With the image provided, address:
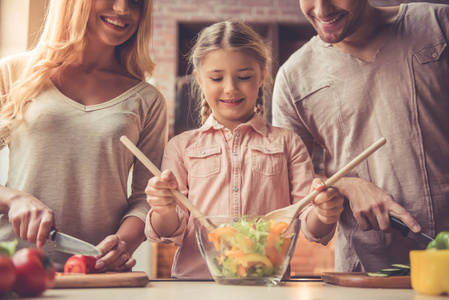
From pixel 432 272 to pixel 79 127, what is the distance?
1047 millimetres

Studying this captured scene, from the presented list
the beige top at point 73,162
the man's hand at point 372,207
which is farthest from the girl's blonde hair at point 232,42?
the man's hand at point 372,207

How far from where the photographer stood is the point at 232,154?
5.24 feet

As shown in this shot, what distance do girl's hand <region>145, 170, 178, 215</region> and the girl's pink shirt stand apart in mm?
163

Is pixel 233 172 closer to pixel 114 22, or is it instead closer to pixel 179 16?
pixel 114 22

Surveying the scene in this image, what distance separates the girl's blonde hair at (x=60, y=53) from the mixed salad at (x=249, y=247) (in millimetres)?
775

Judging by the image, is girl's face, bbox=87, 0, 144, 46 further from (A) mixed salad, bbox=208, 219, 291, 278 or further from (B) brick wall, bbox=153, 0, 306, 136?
(B) brick wall, bbox=153, 0, 306, 136

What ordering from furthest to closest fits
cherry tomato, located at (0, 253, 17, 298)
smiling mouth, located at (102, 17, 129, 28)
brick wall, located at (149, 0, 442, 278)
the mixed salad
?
brick wall, located at (149, 0, 442, 278), smiling mouth, located at (102, 17, 129, 28), the mixed salad, cherry tomato, located at (0, 253, 17, 298)

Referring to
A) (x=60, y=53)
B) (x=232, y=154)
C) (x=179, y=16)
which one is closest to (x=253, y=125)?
(x=232, y=154)

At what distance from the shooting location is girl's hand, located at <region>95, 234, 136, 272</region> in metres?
1.30

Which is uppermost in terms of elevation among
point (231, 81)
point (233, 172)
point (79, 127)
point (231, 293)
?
point (231, 81)

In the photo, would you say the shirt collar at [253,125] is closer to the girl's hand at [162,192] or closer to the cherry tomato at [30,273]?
the girl's hand at [162,192]

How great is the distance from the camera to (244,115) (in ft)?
5.44

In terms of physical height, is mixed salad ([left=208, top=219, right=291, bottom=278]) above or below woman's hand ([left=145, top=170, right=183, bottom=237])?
below

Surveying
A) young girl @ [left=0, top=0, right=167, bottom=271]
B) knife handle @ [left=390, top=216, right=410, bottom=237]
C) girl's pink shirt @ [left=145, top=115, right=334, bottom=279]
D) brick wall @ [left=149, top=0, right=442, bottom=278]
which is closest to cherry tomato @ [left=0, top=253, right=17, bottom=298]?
Answer: young girl @ [left=0, top=0, right=167, bottom=271]
